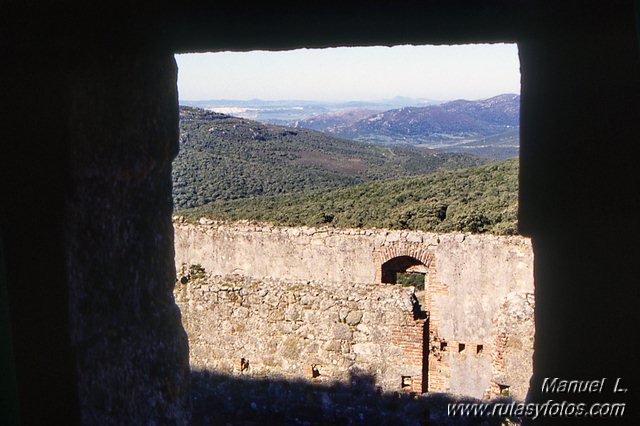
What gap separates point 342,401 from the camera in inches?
187

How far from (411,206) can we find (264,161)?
1975 cm

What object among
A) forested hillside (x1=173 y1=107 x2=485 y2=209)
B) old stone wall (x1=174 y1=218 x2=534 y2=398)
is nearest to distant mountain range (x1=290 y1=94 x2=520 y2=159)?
forested hillside (x1=173 y1=107 x2=485 y2=209)

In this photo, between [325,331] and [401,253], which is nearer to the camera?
[325,331]

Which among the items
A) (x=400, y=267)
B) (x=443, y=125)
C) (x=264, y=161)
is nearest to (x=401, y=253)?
(x=400, y=267)

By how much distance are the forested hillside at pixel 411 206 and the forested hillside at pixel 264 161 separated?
14.5 feet

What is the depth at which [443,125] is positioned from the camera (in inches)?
3499

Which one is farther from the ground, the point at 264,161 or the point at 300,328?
the point at 264,161

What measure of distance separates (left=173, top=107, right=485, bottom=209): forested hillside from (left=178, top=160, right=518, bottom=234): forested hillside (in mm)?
4434

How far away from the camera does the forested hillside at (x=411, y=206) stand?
55.6 feet

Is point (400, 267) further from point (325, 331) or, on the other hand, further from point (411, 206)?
point (411, 206)

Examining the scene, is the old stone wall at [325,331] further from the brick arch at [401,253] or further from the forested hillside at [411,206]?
the forested hillside at [411,206]

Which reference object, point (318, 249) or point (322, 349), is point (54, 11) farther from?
point (318, 249)

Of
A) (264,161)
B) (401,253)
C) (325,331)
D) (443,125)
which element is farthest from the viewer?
(443,125)

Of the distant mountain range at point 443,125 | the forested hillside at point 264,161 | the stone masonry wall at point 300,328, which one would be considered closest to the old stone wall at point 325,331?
the stone masonry wall at point 300,328
